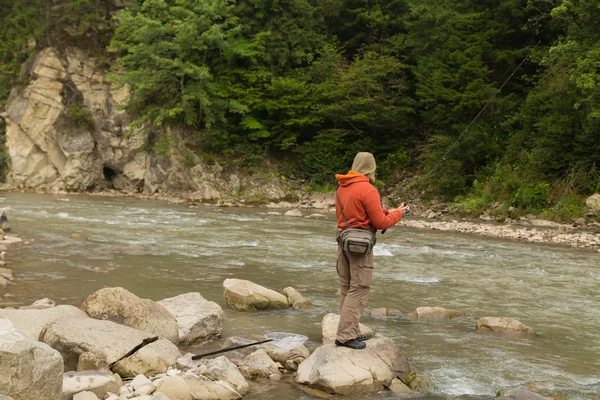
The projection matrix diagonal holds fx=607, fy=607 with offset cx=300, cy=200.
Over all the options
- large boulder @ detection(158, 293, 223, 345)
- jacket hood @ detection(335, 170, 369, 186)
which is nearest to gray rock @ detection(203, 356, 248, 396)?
large boulder @ detection(158, 293, 223, 345)

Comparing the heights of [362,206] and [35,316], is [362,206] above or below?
above

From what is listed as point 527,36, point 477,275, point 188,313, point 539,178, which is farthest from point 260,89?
point 188,313

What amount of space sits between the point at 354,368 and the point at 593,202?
14984mm

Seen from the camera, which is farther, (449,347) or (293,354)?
(449,347)

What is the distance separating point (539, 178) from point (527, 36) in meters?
8.37

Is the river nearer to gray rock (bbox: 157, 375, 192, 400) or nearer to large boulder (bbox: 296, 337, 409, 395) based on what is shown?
large boulder (bbox: 296, 337, 409, 395)

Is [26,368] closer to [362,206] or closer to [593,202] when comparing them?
[362,206]

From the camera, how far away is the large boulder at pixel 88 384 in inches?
159

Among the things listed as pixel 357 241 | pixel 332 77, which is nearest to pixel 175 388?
pixel 357 241

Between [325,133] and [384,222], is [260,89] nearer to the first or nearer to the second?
[325,133]

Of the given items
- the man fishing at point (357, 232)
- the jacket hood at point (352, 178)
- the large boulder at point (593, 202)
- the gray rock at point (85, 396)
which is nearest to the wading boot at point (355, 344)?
the man fishing at point (357, 232)

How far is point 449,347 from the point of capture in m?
6.14

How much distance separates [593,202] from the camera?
17562 millimetres

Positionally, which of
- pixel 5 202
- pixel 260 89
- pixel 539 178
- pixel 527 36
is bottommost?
pixel 5 202
